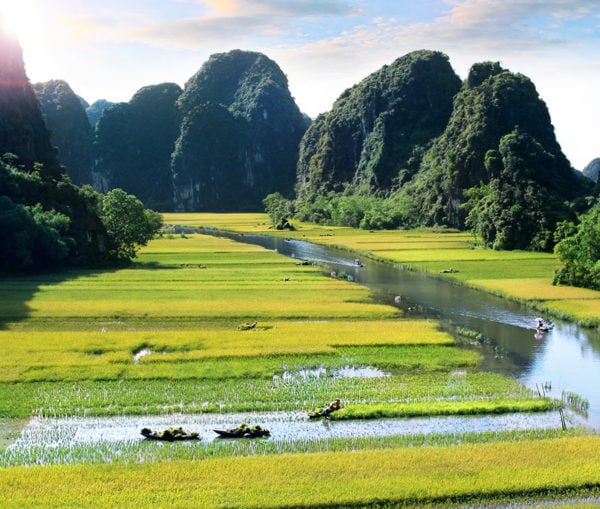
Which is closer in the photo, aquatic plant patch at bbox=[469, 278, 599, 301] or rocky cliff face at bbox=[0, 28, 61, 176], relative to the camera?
aquatic plant patch at bbox=[469, 278, 599, 301]

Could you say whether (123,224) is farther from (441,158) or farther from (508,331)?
(441,158)

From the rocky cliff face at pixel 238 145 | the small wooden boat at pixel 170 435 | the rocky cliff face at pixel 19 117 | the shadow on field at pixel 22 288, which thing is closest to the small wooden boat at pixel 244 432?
the small wooden boat at pixel 170 435

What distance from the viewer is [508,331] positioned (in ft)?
90.8

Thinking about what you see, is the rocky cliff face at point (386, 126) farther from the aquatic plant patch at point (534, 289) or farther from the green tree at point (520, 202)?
the aquatic plant patch at point (534, 289)

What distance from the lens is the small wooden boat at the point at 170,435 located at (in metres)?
15.9

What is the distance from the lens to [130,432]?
16.6 metres

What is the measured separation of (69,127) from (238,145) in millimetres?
42700

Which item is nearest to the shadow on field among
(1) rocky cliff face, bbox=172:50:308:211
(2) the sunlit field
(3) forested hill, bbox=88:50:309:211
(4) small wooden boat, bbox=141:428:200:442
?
(4) small wooden boat, bbox=141:428:200:442

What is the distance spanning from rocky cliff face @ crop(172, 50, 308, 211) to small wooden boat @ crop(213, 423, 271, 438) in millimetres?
141720

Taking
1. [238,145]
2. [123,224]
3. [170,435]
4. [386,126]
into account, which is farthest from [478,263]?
[238,145]

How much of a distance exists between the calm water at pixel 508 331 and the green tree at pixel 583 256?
545 centimetres

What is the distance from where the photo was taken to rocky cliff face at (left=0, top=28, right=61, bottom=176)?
56278mm

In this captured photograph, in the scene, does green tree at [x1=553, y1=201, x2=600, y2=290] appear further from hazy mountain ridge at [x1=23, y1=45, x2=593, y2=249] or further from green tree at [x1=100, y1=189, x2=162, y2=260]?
green tree at [x1=100, y1=189, x2=162, y2=260]

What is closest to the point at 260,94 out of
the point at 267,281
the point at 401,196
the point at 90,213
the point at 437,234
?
the point at 401,196
